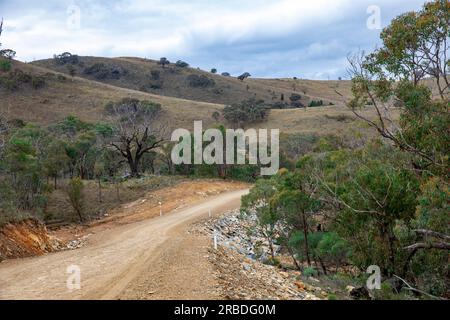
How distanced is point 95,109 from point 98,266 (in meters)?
54.2

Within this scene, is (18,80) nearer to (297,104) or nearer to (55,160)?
(55,160)

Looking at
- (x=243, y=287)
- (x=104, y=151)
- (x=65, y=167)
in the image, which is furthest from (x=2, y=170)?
(x=243, y=287)

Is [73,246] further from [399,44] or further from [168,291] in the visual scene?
[399,44]

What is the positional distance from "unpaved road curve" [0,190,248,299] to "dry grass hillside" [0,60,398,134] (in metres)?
39.6

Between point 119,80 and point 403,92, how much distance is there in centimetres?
8609

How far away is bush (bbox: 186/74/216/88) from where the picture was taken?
94125 millimetres

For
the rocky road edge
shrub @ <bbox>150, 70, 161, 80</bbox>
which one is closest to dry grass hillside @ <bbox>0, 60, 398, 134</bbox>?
shrub @ <bbox>150, 70, 161, 80</bbox>

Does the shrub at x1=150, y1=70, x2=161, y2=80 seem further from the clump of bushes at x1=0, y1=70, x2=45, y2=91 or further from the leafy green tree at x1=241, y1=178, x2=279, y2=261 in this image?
the leafy green tree at x1=241, y1=178, x2=279, y2=261

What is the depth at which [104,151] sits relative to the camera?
36188 millimetres

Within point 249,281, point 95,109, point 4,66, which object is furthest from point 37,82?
point 249,281

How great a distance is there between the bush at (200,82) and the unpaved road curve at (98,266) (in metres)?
75.1

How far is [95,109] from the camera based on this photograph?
64.3 m

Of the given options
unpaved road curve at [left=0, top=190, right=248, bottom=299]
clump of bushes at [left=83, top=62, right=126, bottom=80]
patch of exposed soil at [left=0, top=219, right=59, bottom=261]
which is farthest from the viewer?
clump of bushes at [left=83, top=62, right=126, bottom=80]

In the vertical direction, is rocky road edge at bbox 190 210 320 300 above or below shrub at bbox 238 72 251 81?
below
